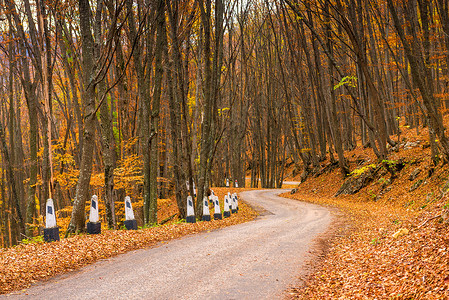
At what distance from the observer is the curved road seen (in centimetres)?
430

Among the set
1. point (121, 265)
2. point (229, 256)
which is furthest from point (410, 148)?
point (121, 265)

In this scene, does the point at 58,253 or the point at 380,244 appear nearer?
the point at 58,253

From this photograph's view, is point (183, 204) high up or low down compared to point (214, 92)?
down

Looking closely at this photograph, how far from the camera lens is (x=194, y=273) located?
5.16m

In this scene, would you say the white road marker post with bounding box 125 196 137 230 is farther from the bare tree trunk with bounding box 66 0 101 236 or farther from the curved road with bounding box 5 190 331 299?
the curved road with bounding box 5 190 331 299

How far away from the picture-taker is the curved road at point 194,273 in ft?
14.1

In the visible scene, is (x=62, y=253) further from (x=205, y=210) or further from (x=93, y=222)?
(x=205, y=210)

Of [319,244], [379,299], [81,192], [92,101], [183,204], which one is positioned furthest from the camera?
[183,204]

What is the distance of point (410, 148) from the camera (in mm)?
18188

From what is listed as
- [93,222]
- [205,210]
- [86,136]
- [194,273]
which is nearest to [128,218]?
[93,222]

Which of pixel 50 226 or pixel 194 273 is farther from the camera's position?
pixel 50 226

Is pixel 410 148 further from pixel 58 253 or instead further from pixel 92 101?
pixel 58 253

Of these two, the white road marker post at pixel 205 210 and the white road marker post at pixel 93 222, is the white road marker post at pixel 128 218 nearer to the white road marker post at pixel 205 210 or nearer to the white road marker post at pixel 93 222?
the white road marker post at pixel 93 222

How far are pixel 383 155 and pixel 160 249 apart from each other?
14.3 metres
